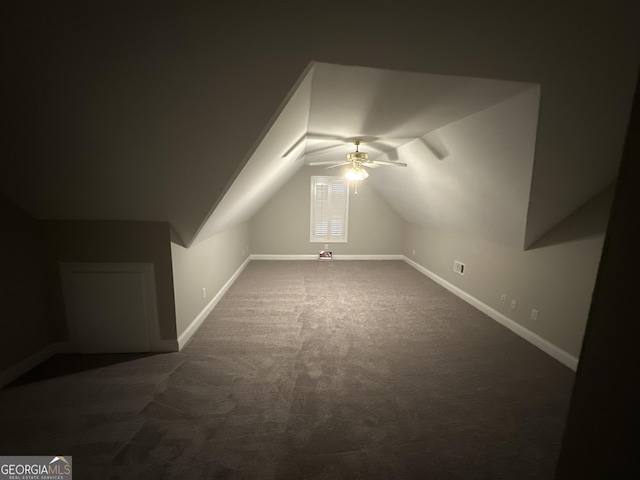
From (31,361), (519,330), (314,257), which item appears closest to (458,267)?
(519,330)

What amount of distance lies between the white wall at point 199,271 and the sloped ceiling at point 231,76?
1005mm

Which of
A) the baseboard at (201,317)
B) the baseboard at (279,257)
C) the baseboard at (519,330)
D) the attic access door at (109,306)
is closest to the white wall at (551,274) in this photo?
the baseboard at (519,330)

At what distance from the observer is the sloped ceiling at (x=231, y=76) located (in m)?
1.32

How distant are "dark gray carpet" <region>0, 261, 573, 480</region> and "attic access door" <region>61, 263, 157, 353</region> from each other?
19 centimetres

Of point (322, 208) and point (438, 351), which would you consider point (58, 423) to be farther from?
point (322, 208)

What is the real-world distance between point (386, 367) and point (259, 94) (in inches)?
104

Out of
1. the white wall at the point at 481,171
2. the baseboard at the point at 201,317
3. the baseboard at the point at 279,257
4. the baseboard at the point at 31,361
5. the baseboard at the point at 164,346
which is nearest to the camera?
the white wall at the point at 481,171

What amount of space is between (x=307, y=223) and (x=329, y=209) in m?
0.64

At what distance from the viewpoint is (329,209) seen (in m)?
6.85

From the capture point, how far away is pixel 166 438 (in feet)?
6.44

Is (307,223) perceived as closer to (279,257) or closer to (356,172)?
(279,257)

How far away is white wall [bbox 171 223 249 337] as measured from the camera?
3.07 m

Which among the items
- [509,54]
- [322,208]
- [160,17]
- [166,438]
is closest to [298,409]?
[166,438]

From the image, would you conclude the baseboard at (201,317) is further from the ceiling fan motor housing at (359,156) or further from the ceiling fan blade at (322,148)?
the ceiling fan motor housing at (359,156)
